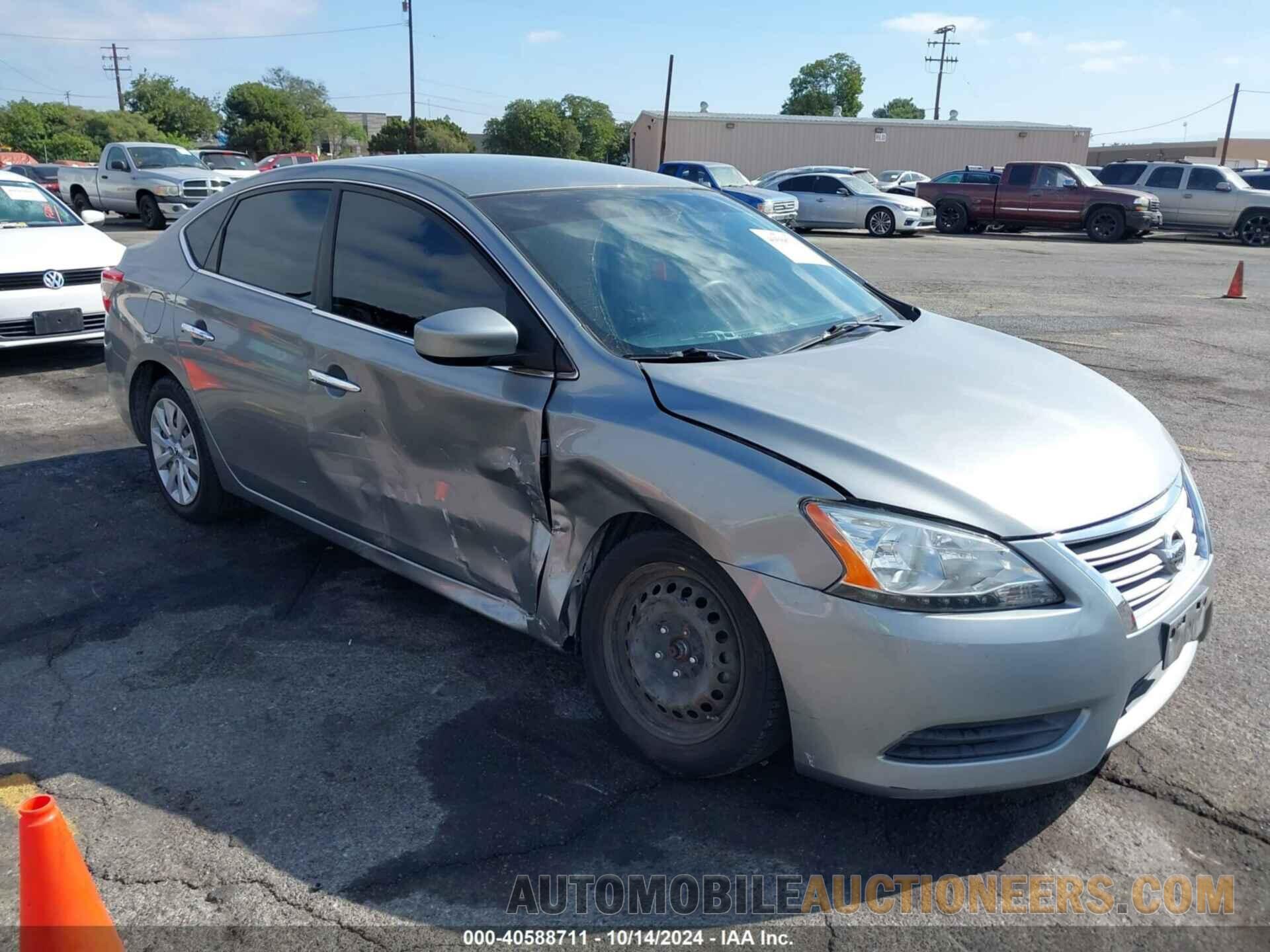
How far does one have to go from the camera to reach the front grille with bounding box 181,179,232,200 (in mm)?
21469

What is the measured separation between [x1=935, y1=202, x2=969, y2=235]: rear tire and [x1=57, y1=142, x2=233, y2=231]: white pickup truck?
17.4 m

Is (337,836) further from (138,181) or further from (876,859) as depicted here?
(138,181)

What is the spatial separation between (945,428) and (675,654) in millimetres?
993

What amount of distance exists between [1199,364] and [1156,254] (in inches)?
534

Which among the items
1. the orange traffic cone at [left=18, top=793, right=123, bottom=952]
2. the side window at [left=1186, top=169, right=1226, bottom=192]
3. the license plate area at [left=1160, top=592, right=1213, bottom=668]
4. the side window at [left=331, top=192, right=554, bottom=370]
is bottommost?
the orange traffic cone at [left=18, top=793, right=123, bottom=952]

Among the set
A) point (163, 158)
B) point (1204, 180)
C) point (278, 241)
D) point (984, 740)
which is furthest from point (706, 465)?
point (1204, 180)

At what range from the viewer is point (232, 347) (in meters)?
4.44

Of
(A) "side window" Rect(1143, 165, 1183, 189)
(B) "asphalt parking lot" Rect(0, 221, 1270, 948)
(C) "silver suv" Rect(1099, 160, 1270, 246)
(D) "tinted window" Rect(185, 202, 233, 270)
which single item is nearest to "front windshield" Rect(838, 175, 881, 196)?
(C) "silver suv" Rect(1099, 160, 1270, 246)

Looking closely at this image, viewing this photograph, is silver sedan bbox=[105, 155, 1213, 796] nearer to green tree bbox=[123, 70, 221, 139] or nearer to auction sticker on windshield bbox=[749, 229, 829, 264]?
auction sticker on windshield bbox=[749, 229, 829, 264]

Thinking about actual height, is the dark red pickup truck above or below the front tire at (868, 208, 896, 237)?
above

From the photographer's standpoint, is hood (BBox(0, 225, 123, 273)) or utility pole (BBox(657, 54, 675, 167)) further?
utility pole (BBox(657, 54, 675, 167))

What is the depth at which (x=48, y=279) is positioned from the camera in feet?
28.2

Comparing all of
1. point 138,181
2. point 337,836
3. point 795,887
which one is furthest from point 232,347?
point 138,181

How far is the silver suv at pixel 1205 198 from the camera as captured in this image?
24.6 metres
